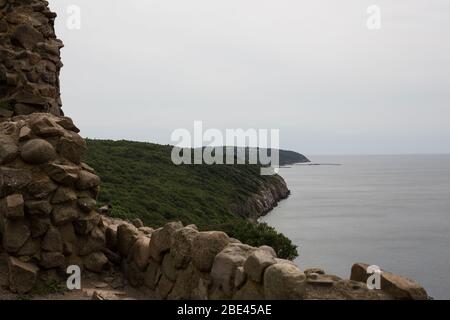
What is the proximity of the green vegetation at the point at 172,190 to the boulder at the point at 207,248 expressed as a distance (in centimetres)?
1803

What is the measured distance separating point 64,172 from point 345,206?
333 ft

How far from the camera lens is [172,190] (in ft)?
182

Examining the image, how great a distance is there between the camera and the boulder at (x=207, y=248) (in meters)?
9.54

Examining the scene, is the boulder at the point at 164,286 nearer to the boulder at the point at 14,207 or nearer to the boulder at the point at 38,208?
the boulder at the point at 38,208

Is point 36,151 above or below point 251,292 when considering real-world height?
above

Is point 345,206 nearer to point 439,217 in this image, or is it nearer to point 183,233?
point 439,217

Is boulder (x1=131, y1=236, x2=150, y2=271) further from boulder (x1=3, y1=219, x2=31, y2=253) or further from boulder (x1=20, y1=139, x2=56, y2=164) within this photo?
boulder (x1=20, y1=139, x2=56, y2=164)

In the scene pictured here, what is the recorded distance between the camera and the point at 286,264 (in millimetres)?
7902

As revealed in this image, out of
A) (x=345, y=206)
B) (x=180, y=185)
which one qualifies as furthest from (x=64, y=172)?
(x=345, y=206)

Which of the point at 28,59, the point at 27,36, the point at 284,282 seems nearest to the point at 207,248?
the point at 284,282

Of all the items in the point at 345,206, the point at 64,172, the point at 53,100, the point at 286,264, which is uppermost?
the point at 53,100

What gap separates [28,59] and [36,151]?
22.5ft

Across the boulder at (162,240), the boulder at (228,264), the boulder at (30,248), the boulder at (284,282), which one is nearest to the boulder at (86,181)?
the boulder at (30,248)

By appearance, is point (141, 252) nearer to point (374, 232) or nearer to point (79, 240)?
point (79, 240)
